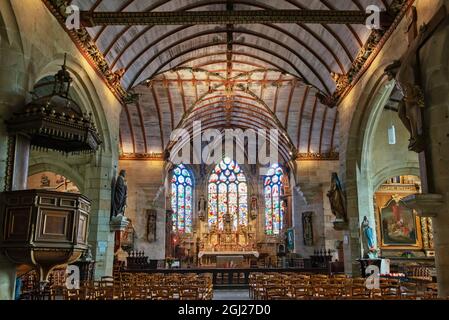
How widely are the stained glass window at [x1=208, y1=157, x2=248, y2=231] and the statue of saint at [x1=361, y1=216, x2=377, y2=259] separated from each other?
2023 centimetres

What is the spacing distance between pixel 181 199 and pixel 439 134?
Result: 26422 millimetres

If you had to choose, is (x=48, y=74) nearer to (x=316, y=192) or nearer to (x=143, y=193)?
(x=143, y=193)

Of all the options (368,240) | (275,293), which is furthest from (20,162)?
(368,240)

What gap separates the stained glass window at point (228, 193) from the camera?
34.0m

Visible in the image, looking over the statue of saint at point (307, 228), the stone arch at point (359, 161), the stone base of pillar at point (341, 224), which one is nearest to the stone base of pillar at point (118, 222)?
the stone base of pillar at point (341, 224)

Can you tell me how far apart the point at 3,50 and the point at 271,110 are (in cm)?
1670

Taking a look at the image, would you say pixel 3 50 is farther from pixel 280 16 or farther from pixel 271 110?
pixel 271 110

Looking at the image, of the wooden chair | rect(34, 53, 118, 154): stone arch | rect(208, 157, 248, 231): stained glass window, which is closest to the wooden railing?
rect(34, 53, 118, 154): stone arch

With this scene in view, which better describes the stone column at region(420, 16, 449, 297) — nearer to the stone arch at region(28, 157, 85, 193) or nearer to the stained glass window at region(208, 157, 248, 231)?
the stone arch at region(28, 157, 85, 193)

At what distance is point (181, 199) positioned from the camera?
3356 cm

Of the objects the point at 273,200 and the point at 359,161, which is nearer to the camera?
the point at 359,161

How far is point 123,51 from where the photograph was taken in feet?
47.2

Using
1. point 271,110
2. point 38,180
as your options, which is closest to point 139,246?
point 38,180

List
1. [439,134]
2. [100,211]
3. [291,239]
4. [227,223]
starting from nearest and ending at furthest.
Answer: [439,134]
[100,211]
[291,239]
[227,223]
